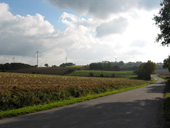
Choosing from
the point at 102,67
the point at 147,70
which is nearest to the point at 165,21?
the point at 147,70

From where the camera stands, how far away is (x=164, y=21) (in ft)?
57.0

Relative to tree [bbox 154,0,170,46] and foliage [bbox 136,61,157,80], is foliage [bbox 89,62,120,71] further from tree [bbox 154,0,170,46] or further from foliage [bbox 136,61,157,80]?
tree [bbox 154,0,170,46]

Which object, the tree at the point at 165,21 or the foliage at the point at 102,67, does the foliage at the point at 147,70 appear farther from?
the tree at the point at 165,21

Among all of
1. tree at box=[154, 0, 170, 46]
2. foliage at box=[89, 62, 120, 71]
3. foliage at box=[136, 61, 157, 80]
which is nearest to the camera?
tree at box=[154, 0, 170, 46]

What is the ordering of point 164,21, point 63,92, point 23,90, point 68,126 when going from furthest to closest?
point 164,21 → point 63,92 → point 23,90 → point 68,126

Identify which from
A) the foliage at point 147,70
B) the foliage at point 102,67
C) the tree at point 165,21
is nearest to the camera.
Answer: the tree at point 165,21

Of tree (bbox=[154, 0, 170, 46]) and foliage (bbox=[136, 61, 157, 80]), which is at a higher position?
tree (bbox=[154, 0, 170, 46])

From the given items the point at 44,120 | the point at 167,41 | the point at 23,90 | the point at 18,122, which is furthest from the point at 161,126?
the point at 167,41

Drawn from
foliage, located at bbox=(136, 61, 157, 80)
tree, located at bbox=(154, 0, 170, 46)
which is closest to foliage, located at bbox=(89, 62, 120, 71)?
foliage, located at bbox=(136, 61, 157, 80)

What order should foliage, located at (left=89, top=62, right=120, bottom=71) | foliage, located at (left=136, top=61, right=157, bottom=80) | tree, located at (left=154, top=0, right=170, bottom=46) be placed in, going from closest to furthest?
1. tree, located at (left=154, top=0, right=170, bottom=46)
2. foliage, located at (left=136, top=61, right=157, bottom=80)
3. foliage, located at (left=89, top=62, right=120, bottom=71)

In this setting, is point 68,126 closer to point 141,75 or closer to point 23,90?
point 23,90

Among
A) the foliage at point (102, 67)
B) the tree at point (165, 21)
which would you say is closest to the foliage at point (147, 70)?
the foliage at point (102, 67)

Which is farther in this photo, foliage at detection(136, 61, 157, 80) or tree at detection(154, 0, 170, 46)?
foliage at detection(136, 61, 157, 80)

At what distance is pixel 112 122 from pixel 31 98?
6.64 metres
